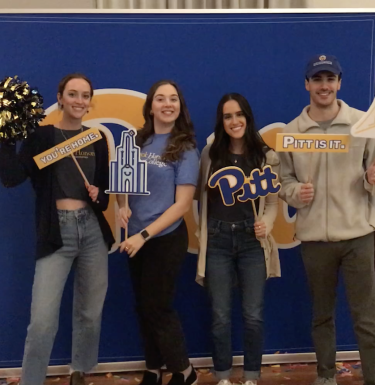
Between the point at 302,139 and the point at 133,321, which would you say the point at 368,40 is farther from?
the point at 133,321

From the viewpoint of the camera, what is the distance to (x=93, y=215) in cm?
199

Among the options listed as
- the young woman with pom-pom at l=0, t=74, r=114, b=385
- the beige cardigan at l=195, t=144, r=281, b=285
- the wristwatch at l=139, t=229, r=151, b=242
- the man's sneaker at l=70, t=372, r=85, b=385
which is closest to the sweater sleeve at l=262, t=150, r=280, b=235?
the beige cardigan at l=195, t=144, r=281, b=285

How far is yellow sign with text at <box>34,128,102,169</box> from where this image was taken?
188 centimetres

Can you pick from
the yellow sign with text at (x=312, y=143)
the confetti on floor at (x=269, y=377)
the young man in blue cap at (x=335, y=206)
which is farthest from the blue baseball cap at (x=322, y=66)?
the confetti on floor at (x=269, y=377)

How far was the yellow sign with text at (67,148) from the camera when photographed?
188 cm

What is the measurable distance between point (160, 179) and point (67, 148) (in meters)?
0.41

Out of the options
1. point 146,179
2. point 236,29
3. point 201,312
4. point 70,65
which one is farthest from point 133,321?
point 236,29

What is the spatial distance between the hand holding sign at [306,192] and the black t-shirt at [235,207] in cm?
24

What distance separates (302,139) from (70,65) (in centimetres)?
122

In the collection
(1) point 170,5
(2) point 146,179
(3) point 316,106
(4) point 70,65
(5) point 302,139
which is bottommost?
(2) point 146,179

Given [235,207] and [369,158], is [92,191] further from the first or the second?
[369,158]

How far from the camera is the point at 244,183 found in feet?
6.42

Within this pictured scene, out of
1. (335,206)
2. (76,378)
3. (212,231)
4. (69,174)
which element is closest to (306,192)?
(335,206)

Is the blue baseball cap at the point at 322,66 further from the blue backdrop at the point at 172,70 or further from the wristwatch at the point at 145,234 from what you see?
the wristwatch at the point at 145,234
